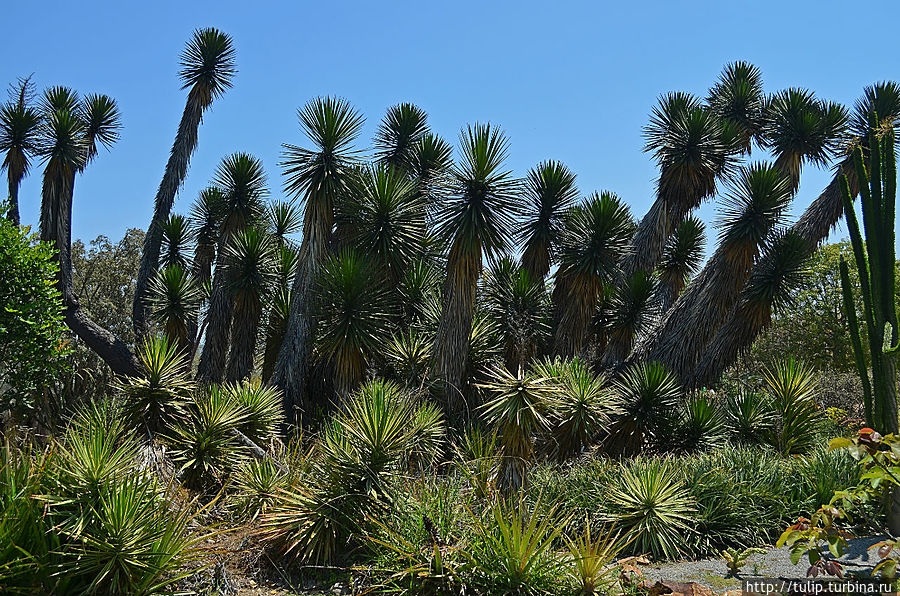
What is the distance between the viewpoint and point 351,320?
13281mm

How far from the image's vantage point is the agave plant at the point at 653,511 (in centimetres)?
729

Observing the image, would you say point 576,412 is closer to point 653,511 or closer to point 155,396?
point 653,511

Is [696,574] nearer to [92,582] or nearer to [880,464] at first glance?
[880,464]

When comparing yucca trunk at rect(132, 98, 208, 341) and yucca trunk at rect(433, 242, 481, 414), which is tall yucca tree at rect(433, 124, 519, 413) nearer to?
yucca trunk at rect(433, 242, 481, 414)

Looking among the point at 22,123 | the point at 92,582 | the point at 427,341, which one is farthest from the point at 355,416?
the point at 22,123

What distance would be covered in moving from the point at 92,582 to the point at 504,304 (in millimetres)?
10680

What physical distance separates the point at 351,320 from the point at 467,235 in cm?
282

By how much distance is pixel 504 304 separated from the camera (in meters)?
15.0

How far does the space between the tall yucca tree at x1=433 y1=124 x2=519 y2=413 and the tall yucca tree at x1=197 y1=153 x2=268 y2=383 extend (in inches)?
296

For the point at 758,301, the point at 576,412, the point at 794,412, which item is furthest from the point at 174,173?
the point at 794,412

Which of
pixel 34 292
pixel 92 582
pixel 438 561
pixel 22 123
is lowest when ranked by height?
pixel 92 582

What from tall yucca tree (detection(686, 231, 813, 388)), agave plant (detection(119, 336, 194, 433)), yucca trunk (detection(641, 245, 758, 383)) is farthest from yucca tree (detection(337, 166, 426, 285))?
tall yucca tree (detection(686, 231, 813, 388))

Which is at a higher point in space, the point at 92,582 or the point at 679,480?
the point at 679,480

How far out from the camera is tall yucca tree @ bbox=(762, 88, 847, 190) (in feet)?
58.3
